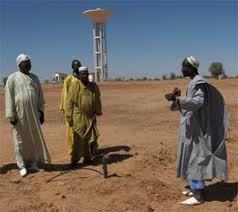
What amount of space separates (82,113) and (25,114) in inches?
39.3

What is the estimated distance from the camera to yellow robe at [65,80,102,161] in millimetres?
8172

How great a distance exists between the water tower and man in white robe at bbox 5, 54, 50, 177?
47896 mm

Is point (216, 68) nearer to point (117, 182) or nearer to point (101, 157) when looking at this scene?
point (101, 157)

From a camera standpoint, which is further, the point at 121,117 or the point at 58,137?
the point at 121,117

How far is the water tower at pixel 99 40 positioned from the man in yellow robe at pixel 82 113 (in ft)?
156

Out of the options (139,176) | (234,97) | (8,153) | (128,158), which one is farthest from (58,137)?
(234,97)

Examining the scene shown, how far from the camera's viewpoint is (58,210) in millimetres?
Result: 6055

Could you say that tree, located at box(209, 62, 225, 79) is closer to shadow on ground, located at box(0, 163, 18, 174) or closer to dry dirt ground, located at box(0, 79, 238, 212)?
dry dirt ground, located at box(0, 79, 238, 212)


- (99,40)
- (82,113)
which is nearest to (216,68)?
(99,40)

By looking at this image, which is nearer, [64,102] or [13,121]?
[13,121]

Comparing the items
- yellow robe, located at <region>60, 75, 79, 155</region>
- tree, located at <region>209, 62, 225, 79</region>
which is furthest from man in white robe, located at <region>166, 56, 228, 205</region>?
tree, located at <region>209, 62, 225, 79</region>

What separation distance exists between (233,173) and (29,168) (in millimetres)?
3313

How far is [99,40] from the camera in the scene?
58156mm

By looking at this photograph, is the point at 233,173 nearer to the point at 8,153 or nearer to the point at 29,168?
the point at 29,168
